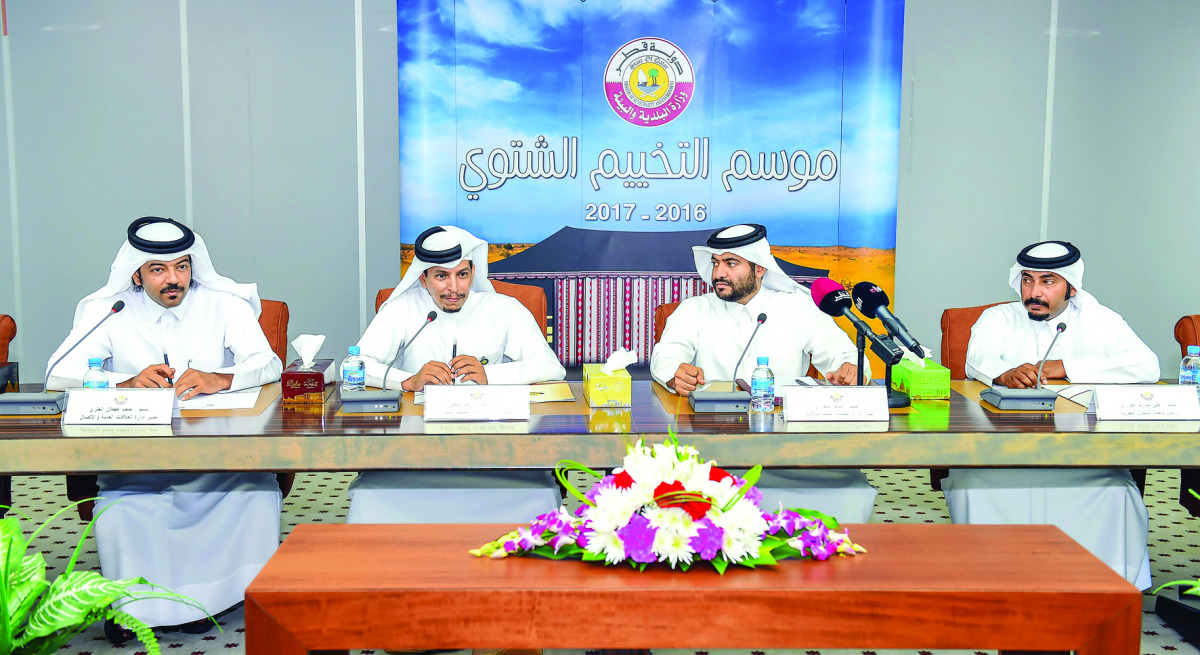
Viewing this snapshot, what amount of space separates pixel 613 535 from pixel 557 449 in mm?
698

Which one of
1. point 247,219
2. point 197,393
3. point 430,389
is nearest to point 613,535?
point 430,389

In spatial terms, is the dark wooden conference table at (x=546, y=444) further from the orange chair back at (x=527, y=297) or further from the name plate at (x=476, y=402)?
the orange chair back at (x=527, y=297)

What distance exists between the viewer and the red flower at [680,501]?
4.55 feet

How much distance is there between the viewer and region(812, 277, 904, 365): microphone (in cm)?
249

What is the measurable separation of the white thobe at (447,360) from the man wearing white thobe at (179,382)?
35 cm

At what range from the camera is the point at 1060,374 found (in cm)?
298

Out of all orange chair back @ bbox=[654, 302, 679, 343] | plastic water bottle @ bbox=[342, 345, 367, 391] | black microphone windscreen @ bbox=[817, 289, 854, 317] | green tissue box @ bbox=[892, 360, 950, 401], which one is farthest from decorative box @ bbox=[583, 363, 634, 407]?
orange chair back @ bbox=[654, 302, 679, 343]

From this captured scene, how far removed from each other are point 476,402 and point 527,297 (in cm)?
133

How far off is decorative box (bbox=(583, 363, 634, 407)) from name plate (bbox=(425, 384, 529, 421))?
25 cm

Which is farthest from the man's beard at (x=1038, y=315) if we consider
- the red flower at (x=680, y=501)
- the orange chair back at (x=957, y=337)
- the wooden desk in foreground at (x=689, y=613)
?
the red flower at (x=680, y=501)

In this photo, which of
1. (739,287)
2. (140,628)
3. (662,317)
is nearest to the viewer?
(140,628)

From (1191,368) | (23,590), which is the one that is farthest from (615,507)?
(1191,368)

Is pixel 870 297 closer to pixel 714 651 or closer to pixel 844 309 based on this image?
pixel 844 309

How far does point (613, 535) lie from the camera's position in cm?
144
